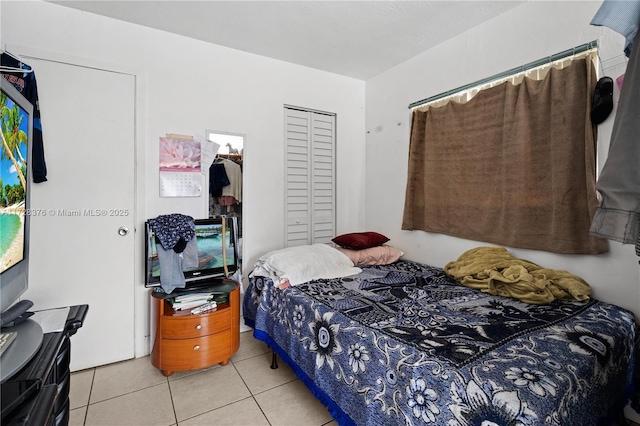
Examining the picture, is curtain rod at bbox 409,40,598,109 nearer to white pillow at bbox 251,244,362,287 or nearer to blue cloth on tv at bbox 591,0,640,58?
blue cloth on tv at bbox 591,0,640,58

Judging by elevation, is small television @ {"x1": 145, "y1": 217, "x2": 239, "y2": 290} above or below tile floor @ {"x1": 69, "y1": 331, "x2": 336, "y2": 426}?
above

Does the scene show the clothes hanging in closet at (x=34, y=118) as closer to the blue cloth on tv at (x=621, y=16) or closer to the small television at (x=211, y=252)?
the small television at (x=211, y=252)

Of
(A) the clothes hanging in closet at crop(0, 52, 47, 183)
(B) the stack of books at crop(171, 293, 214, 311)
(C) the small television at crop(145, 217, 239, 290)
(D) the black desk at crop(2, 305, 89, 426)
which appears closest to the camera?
(D) the black desk at crop(2, 305, 89, 426)

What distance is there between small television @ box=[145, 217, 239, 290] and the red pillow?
95 cm

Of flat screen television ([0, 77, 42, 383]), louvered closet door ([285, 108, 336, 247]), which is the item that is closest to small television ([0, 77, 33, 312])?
flat screen television ([0, 77, 42, 383])

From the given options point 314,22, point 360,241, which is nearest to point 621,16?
point 314,22

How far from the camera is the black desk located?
0.57 meters

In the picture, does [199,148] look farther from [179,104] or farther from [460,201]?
[460,201]

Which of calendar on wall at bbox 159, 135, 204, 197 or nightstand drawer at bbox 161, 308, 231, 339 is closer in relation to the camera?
nightstand drawer at bbox 161, 308, 231, 339

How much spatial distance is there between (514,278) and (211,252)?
2.09 meters

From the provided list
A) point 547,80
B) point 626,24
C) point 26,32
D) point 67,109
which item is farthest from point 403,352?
point 26,32

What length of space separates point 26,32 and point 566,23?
11.1ft

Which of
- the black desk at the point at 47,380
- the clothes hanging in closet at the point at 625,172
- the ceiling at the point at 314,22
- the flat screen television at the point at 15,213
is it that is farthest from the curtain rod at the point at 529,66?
the black desk at the point at 47,380

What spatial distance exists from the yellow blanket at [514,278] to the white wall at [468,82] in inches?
5.4
